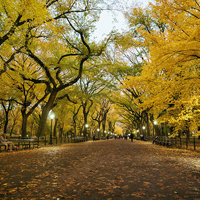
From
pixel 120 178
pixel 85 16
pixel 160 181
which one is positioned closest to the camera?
pixel 160 181

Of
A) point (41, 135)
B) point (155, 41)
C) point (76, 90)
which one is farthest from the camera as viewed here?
point (76, 90)

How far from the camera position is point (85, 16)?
13.0m

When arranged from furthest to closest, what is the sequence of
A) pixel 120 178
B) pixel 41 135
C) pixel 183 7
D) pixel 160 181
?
pixel 41 135 < pixel 183 7 < pixel 120 178 < pixel 160 181

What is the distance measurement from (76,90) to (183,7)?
65.2ft

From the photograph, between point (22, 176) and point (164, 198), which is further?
point (22, 176)

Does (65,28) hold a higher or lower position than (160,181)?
higher

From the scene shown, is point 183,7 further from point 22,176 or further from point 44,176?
point 22,176

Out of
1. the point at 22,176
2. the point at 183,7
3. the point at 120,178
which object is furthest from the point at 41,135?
the point at 183,7

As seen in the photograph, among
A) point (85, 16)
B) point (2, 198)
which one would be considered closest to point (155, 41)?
point (85, 16)

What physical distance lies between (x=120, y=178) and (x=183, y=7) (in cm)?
631

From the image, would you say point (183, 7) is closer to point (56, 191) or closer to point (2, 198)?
point (56, 191)

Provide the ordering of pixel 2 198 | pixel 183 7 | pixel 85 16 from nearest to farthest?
pixel 2 198, pixel 183 7, pixel 85 16

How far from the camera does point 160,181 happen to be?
4.76 metres

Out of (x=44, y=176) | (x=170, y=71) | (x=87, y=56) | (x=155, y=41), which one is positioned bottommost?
(x=44, y=176)
